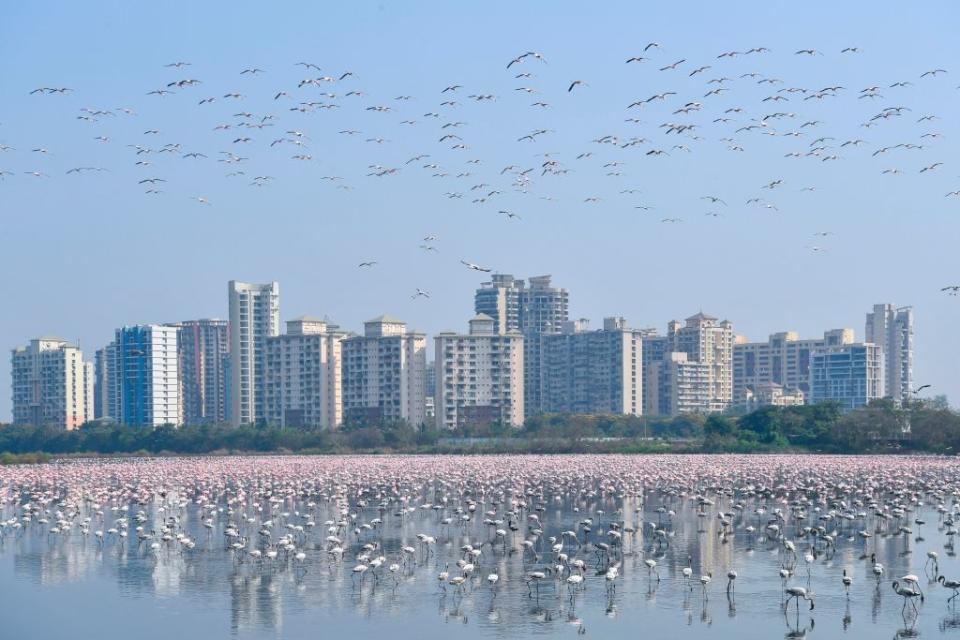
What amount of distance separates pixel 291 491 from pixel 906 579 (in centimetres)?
2373

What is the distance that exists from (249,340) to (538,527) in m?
109

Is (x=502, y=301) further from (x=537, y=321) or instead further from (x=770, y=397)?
(x=770, y=397)

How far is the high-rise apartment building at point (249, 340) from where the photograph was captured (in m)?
136

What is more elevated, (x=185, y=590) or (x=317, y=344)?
(x=317, y=344)

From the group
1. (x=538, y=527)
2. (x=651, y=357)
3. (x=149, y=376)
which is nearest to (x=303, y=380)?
(x=149, y=376)

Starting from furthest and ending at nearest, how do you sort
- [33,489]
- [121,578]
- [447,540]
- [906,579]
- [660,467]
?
[660,467] < [33,489] < [447,540] < [121,578] < [906,579]

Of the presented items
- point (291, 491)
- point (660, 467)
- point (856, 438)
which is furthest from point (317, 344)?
point (291, 491)

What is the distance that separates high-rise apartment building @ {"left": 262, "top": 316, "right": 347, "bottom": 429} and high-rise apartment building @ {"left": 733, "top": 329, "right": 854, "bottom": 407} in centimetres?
5318

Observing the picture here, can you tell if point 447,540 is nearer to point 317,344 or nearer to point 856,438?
point 856,438

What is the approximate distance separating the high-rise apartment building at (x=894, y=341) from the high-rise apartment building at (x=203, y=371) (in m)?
75.7

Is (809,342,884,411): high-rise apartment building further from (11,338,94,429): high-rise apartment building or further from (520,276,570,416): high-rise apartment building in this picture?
(11,338,94,429): high-rise apartment building

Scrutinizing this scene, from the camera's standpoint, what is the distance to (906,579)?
2275 centimetres

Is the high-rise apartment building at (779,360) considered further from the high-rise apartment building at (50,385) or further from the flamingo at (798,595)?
the flamingo at (798,595)

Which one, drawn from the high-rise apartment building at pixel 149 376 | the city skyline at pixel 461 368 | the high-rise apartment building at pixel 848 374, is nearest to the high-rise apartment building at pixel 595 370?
the city skyline at pixel 461 368
